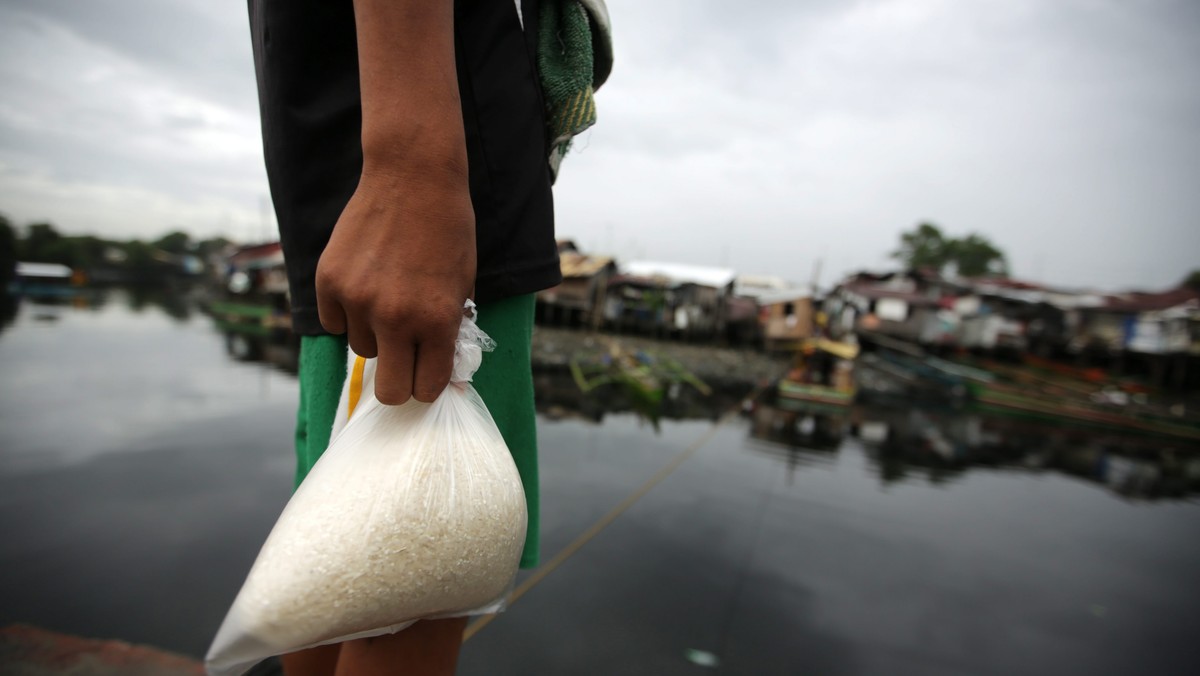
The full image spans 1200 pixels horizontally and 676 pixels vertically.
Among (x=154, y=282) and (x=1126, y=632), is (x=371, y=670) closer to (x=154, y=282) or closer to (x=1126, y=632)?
(x=1126, y=632)

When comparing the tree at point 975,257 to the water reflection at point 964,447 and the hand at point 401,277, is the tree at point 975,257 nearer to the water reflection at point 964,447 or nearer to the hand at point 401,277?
the water reflection at point 964,447

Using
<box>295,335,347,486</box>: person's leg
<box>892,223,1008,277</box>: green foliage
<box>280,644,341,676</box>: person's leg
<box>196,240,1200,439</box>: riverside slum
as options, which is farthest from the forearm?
<box>892,223,1008,277</box>: green foliage

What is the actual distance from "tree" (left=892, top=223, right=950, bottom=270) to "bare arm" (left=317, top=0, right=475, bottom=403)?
31.1 meters

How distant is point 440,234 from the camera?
16.7 inches

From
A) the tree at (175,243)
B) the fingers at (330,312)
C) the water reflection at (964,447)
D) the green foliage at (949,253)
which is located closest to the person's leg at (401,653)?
the fingers at (330,312)

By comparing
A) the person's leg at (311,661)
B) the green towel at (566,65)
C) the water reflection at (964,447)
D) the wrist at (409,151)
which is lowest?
the water reflection at (964,447)

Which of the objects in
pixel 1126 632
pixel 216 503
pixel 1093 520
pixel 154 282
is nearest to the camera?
pixel 1126 632

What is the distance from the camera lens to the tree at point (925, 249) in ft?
89.0

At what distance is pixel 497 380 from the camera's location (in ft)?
1.87

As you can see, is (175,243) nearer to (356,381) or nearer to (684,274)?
(684,274)

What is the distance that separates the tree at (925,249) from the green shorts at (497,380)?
102 feet

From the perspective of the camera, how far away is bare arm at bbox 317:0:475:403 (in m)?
0.41

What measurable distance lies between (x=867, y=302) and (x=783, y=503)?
756 inches

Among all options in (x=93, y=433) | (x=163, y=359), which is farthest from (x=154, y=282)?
(x=93, y=433)
